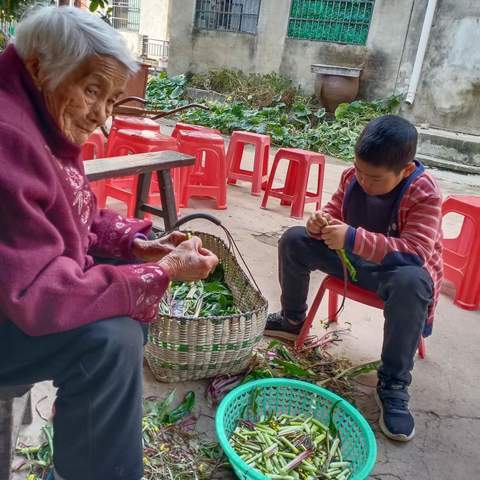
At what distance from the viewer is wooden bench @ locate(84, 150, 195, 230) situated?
2391mm

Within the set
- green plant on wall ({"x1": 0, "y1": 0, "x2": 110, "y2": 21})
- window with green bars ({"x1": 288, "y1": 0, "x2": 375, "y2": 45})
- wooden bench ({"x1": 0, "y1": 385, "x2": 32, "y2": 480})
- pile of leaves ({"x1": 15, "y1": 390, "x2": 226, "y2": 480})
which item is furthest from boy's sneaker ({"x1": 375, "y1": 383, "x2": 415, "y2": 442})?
window with green bars ({"x1": 288, "y1": 0, "x2": 375, "y2": 45})

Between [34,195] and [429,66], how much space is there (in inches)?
345

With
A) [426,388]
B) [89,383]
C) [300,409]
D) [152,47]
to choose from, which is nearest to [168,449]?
[300,409]

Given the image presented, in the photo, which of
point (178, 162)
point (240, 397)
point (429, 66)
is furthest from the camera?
point (429, 66)

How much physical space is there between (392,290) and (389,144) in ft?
1.88

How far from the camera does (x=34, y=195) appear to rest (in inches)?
41.5

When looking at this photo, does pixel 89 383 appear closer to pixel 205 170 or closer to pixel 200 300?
pixel 200 300

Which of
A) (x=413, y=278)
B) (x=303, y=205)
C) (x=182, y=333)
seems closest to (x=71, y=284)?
(x=182, y=333)

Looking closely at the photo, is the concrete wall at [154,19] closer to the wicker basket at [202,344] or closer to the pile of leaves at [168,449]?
the wicker basket at [202,344]

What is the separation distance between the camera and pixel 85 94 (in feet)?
4.00

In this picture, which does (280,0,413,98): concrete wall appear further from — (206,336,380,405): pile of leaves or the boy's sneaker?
the boy's sneaker

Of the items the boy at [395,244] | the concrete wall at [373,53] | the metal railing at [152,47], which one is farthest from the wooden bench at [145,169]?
the metal railing at [152,47]

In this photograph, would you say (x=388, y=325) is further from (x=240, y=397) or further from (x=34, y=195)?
(x=34, y=195)

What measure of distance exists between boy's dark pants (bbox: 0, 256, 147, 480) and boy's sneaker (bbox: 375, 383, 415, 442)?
1142mm
